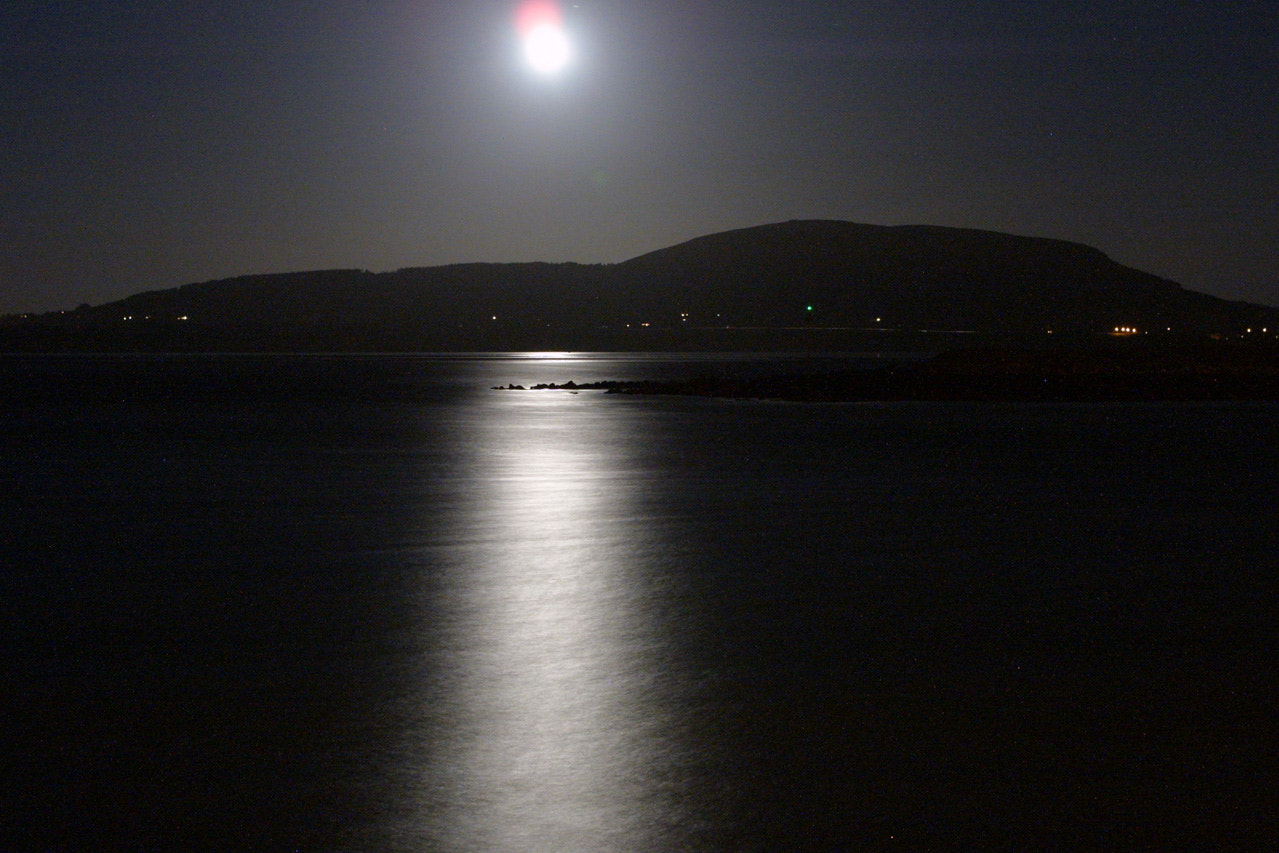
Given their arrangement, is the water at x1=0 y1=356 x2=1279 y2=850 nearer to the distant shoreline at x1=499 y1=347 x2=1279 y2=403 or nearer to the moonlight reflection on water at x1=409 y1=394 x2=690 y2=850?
the moonlight reflection on water at x1=409 y1=394 x2=690 y2=850

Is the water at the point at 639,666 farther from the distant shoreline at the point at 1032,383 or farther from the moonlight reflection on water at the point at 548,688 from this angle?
the distant shoreline at the point at 1032,383

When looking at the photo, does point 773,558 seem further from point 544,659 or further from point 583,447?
point 583,447

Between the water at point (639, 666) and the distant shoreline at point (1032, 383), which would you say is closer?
the water at point (639, 666)

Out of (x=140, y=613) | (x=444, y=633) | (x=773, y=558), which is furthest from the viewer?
(x=773, y=558)

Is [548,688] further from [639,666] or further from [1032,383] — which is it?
[1032,383]

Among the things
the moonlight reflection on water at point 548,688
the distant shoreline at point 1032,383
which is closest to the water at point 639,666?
the moonlight reflection on water at point 548,688

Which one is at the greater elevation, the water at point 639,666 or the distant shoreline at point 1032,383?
the water at point 639,666

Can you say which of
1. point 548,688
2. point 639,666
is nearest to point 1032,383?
point 639,666

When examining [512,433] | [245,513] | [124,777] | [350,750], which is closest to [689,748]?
[350,750]
